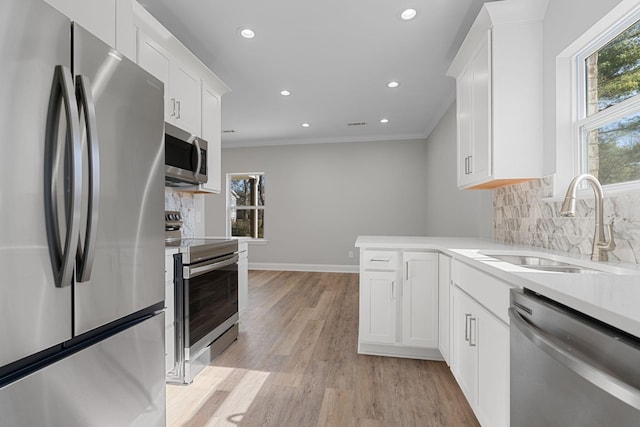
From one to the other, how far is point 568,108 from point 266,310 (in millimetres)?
3339

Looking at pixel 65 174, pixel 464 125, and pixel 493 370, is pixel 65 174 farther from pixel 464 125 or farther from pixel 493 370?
pixel 464 125

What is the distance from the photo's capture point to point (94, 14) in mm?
1315

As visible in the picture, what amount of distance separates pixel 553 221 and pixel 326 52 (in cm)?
231

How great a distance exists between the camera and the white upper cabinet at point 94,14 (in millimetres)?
1184

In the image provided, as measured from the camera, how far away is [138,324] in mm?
1106

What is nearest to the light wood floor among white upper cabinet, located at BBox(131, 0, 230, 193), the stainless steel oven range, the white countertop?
the stainless steel oven range

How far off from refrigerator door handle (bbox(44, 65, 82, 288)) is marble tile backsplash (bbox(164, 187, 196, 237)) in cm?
199

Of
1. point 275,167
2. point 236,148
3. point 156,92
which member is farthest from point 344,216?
point 156,92

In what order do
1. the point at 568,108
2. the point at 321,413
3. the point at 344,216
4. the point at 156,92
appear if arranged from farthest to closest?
1. the point at 344,216
2. the point at 568,108
3. the point at 321,413
4. the point at 156,92

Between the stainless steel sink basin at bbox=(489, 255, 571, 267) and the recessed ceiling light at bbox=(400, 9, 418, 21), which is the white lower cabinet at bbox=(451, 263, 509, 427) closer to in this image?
the stainless steel sink basin at bbox=(489, 255, 571, 267)

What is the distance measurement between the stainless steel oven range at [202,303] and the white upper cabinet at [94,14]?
4.08 ft

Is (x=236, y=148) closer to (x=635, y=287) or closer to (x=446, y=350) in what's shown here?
(x=446, y=350)

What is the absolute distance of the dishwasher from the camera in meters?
0.58

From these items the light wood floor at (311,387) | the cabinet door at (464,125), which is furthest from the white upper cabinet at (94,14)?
the cabinet door at (464,125)
